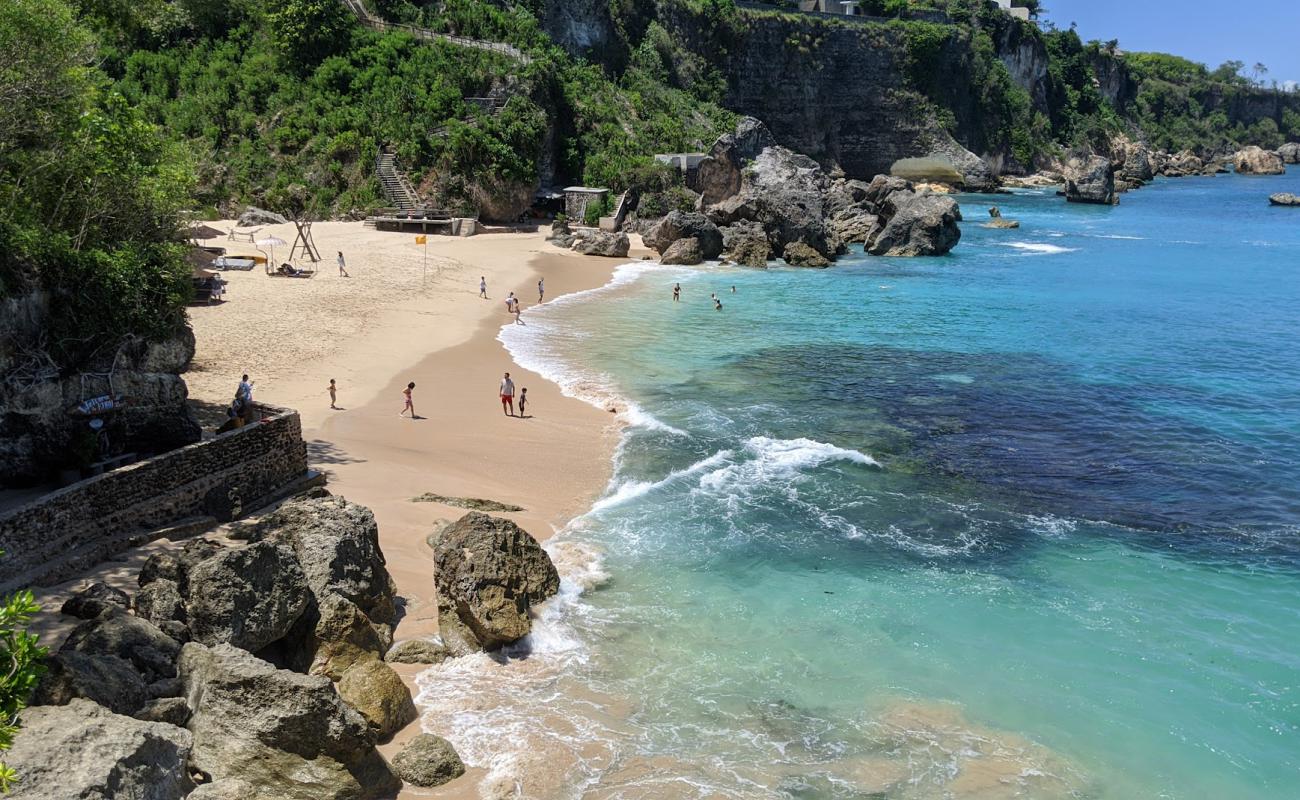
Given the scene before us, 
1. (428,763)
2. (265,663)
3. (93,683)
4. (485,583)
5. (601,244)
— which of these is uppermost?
(601,244)

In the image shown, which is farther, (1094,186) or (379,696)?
(1094,186)

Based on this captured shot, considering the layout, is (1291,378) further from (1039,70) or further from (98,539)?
(1039,70)

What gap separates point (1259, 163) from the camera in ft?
Answer: 438

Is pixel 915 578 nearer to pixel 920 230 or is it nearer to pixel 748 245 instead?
pixel 748 245

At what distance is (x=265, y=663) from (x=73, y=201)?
12.0 meters

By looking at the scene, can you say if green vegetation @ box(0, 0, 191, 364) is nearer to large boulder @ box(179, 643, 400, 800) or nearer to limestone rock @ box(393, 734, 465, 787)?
large boulder @ box(179, 643, 400, 800)

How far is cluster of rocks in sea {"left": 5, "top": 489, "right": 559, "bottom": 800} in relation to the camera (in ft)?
24.0

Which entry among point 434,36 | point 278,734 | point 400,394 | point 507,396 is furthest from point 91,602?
point 434,36

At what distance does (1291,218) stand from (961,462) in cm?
7561

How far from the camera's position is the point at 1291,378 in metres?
29.1

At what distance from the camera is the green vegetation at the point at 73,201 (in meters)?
15.8

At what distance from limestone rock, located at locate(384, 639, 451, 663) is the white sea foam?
52.7 metres

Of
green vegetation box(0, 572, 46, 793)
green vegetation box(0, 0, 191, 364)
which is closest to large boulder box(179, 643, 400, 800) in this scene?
green vegetation box(0, 572, 46, 793)

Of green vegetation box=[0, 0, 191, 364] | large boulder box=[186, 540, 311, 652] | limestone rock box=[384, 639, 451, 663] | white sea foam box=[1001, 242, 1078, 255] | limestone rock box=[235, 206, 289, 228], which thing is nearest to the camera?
large boulder box=[186, 540, 311, 652]
